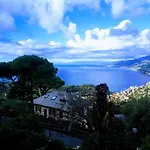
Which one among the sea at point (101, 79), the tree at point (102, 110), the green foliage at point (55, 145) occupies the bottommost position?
the sea at point (101, 79)

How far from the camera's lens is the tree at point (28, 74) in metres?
27.5

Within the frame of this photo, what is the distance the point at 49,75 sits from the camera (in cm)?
2888

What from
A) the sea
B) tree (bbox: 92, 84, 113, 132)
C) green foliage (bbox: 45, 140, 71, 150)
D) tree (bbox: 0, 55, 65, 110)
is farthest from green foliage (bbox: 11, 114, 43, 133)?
the sea

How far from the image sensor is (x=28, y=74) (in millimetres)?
28172

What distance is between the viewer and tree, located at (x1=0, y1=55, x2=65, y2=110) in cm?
2753

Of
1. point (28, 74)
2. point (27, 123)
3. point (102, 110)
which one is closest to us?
point (102, 110)

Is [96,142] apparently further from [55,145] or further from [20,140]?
[20,140]

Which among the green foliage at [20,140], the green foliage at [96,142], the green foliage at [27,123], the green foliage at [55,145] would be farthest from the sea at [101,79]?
the green foliage at [96,142]

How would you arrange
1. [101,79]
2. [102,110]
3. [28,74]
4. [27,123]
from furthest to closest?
[101,79] → [28,74] → [27,123] → [102,110]

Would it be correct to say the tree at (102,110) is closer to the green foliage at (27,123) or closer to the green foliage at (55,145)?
the green foliage at (55,145)

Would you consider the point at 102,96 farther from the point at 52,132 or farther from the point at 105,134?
the point at 52,132

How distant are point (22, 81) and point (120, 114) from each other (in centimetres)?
1004

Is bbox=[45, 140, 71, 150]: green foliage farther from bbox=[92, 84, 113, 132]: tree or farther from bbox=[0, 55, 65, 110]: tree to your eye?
bbox=[0, 55, 65, 110]: tree

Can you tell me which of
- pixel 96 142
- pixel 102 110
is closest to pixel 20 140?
pixel 96 142
